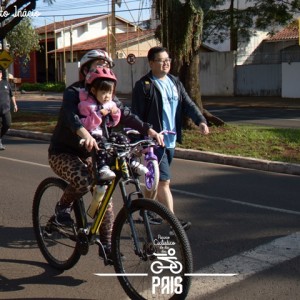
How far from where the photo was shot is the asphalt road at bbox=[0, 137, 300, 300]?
4457 mm

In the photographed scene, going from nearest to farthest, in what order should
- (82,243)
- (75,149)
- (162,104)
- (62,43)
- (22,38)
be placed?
(82,243) → (75,149) → (162,104) → (22,38) → (62,43)

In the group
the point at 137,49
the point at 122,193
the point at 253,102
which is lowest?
the point at 253,102

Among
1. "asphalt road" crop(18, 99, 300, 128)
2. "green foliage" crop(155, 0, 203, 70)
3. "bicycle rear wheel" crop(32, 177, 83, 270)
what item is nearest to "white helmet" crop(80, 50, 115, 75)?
"bicycle rear wheel" crop(32, 177, 83, 270)

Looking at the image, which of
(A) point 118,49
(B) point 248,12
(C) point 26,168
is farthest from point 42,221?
(A) point 118,49

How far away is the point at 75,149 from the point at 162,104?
139 centimetres

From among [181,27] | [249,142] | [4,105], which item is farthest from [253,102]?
[4,105]

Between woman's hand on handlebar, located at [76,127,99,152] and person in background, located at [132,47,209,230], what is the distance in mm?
1664

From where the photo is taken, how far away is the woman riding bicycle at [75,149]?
4.44 m

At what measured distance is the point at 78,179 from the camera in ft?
14.7

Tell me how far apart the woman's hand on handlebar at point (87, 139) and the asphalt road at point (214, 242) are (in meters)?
1.14

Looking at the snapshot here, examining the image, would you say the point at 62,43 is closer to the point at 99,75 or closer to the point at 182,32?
the point at 182,32

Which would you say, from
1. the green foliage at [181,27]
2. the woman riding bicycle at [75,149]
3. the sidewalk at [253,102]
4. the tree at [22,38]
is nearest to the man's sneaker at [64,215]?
the woman riding bicycle at [75,149]

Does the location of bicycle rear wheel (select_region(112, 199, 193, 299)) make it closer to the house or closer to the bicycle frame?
the bicycle frame

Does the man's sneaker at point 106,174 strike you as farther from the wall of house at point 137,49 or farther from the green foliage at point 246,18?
the wall of house at point 137,49
